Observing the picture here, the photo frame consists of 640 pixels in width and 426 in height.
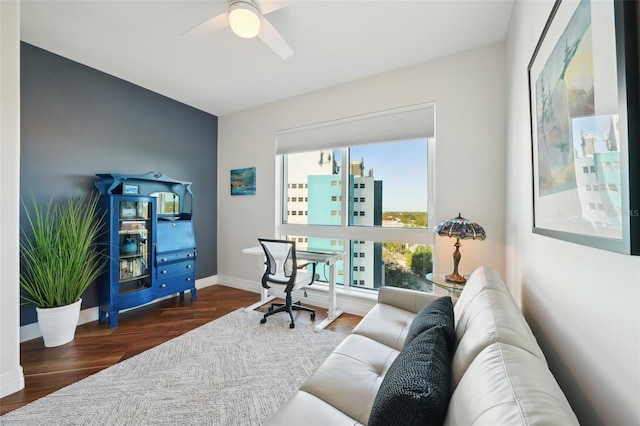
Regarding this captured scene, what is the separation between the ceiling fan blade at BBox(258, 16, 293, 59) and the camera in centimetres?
180

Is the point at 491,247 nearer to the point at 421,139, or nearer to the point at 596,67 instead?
the point at 421,139

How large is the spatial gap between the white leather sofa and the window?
119cm

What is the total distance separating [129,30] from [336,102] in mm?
2085

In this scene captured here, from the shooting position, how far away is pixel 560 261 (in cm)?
103

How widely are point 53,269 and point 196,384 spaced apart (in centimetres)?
168

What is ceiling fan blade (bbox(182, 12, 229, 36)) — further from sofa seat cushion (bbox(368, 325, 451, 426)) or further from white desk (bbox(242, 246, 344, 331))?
sofa seat cushion (bbox(368, 325, 451, 426))

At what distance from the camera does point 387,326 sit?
1.70 m

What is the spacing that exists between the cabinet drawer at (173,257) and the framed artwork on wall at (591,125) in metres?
3.55

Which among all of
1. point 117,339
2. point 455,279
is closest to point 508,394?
point 455,279

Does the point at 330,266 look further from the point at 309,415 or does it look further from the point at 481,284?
the point at 309,415

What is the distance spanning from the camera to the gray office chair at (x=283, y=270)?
2.66 metres

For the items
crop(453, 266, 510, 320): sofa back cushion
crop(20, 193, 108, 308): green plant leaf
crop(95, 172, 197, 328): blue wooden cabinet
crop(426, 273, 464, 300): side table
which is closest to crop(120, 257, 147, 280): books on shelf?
crop(95, 172, 197, 328): blue wooden cabinet

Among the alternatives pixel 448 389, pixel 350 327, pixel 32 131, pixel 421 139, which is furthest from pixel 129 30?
pixel 350 327

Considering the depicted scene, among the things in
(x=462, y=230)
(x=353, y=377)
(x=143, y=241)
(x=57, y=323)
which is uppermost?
(x=462, y=230)
